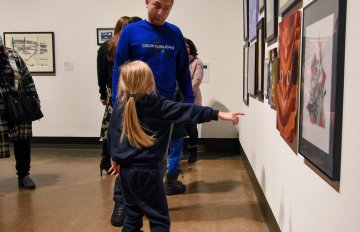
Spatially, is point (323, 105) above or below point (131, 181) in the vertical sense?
above

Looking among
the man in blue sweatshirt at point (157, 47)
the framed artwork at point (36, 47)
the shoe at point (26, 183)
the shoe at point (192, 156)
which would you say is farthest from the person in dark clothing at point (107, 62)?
the framed artwork at point (36, 47)

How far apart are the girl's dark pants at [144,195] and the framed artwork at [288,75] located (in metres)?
0.66

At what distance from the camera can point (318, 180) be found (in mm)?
1341

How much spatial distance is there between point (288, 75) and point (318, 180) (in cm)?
59

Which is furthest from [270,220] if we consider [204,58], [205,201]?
[204,58]

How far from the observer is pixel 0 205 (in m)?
2.92

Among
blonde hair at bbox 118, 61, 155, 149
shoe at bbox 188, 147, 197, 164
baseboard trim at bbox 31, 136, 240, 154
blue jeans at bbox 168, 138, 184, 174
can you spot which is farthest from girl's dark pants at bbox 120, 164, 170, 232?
baseboard trim at bbox 31, 136, 240, 154

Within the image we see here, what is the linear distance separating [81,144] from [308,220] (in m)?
4.20

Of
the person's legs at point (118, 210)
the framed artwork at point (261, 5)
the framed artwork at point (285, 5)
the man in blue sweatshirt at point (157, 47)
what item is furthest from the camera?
the framed artwork at point (261, 5)

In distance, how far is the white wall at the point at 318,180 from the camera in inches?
39.8

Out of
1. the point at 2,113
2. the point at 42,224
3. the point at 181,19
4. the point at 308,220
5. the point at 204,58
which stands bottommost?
the point at 42,224

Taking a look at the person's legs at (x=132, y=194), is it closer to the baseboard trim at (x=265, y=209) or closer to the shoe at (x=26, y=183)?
the baseboard trim at (x=265, y=209)

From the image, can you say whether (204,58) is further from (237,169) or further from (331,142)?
(331,142)

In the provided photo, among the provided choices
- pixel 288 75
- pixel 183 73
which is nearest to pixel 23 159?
pixel 183 73
